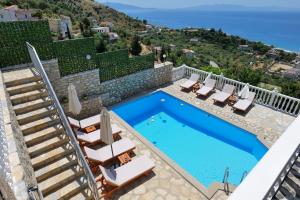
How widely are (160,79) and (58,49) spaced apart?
253 inches

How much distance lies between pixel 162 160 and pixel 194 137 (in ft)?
8.77

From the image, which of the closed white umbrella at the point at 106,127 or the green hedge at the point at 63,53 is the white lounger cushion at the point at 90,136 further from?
the green hedge at the point at 63,53

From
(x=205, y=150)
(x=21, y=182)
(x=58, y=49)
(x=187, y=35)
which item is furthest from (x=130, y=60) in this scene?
(x=187, y=35)

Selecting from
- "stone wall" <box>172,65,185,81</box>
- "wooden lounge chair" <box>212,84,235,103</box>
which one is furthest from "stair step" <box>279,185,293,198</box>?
"stone wall" <box>172,65,185,81</box>

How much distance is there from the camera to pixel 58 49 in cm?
887

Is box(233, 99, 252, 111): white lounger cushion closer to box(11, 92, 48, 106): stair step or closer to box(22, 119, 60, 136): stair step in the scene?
box(22, 119, 60, 136): stair step

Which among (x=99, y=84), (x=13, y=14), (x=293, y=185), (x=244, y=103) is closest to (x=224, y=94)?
(x=244, y=103)

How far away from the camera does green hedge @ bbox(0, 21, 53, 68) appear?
24.6 feet

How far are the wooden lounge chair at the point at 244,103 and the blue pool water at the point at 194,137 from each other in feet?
3.69

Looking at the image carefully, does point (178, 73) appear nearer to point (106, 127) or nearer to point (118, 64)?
point (118, 64)

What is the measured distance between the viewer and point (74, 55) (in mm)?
9391

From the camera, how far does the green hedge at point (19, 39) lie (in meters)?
7.51

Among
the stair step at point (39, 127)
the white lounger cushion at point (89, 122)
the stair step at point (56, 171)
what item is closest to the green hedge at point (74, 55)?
the white lounger cushion at point (89, 122)

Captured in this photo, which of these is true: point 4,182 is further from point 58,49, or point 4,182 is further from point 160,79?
point 160,79
